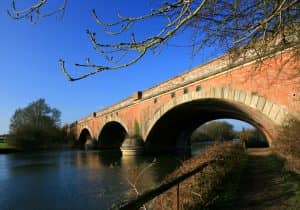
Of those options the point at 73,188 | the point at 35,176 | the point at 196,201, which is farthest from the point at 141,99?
the point at 196,201

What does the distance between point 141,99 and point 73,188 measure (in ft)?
63.0

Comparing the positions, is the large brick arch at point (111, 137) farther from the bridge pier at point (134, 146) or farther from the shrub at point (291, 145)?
the shrub at point (291, 145)

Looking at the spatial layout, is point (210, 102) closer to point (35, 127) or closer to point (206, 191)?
point (206, 191)

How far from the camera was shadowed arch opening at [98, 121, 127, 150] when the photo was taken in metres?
54.1

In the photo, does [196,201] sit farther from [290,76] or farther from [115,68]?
[290,76]

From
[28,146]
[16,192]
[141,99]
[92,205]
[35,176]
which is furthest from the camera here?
[28,146]

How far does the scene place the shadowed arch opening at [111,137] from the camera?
54125mm

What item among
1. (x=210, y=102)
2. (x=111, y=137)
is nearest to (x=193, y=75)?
(x=210, y=102)

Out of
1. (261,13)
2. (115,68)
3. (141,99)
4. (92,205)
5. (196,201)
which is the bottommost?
(92,205)

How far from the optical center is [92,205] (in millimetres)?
10719

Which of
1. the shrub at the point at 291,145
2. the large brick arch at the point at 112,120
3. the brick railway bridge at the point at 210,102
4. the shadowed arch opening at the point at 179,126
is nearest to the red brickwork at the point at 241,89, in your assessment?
the brick railway bridge at the point at 210,102

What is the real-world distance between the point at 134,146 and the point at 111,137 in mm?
25336

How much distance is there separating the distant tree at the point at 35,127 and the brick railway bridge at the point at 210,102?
35.6 ft

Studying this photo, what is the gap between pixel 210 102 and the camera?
70.1 feet
